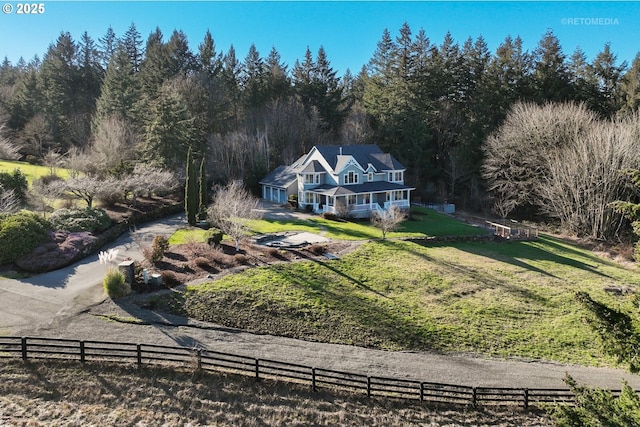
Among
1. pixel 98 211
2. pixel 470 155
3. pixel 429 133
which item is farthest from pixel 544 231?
pixel 98 211

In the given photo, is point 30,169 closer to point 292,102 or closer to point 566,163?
point 292,102

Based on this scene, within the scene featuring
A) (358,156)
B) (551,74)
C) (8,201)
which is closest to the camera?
(8,201)

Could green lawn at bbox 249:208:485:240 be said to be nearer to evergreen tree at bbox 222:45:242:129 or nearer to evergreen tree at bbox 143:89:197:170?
evergreen tree at bbox 143:89:197:170

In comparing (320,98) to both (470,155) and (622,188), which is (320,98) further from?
(622,188)

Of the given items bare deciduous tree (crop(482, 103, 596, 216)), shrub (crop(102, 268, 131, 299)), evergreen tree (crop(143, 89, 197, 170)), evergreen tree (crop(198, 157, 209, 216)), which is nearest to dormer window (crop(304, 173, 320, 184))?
evergreen tree (crop(198, 157, 209, 216))

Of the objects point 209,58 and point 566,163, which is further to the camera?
point 209,58

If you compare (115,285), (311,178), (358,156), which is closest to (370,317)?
(115,285)
